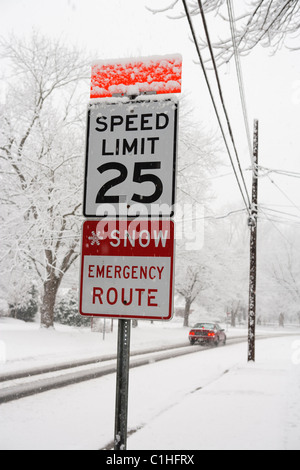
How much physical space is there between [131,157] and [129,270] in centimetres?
66

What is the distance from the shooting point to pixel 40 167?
19.6 metres

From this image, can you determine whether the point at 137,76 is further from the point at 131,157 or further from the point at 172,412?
the point at 172,412

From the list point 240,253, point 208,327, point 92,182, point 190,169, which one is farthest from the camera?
point 240,253

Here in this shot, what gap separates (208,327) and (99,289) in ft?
76.6

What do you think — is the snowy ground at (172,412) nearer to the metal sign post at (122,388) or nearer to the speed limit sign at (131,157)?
the metal sign post at (122,388)

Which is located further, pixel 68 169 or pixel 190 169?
pixel 190 169

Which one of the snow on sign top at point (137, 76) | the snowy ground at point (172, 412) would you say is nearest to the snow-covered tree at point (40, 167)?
the snowy ground at point (172, 412)

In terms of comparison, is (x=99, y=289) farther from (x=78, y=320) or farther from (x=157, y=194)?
(x=78, y=320)

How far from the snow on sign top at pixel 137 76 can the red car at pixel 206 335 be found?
22859 millimetres

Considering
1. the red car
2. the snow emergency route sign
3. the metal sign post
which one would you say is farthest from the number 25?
the red car

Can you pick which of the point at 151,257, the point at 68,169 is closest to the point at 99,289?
the point at 151,257

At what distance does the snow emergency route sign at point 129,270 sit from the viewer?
8.27 ft

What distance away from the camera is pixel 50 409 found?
8.22 m

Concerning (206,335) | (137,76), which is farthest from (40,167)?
(137,76)
